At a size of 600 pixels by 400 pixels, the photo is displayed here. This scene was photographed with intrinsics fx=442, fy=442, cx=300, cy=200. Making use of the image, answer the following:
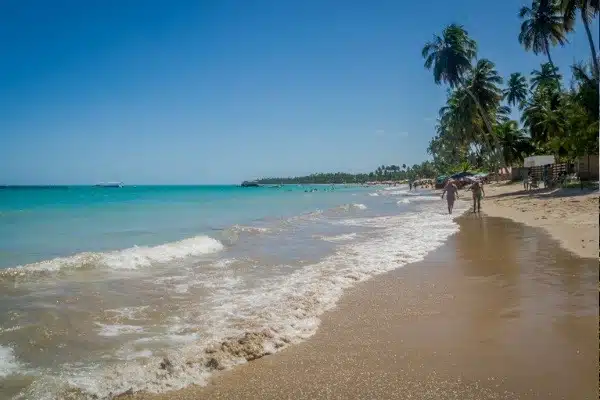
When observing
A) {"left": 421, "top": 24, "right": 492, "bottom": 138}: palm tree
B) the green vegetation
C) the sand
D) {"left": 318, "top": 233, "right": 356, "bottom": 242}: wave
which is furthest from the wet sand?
{"left": 421, "top": 24, "right": 492, "bottom": 138}: palm tree

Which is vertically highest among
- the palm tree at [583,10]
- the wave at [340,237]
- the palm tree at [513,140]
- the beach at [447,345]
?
the palm tree at [583,10]

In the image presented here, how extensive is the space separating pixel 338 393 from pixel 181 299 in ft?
14.1

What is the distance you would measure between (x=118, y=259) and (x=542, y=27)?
4024 centimetres

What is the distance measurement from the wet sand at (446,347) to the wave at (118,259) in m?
6.37

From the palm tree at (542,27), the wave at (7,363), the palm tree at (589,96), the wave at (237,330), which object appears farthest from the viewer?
the palm tree at (542,27)

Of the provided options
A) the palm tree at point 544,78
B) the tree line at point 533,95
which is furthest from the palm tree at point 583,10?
the palm tree at point 544,78

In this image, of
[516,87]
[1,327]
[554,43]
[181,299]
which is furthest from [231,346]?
[516,87]

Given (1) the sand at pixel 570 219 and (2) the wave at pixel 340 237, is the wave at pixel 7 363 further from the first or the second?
(2) the wave at pixel 340 237

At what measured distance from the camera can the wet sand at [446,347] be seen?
351cm

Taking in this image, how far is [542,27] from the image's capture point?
37.9 meters

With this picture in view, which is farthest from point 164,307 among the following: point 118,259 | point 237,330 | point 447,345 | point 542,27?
point 542,27

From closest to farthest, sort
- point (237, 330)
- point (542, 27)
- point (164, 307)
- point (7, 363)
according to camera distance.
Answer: point (7, 363) → point (237, 330) → point (164, 307) → point (542, 27)

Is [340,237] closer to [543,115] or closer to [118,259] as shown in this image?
[118,259]

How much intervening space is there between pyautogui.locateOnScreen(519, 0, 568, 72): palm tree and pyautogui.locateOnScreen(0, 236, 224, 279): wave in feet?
122
